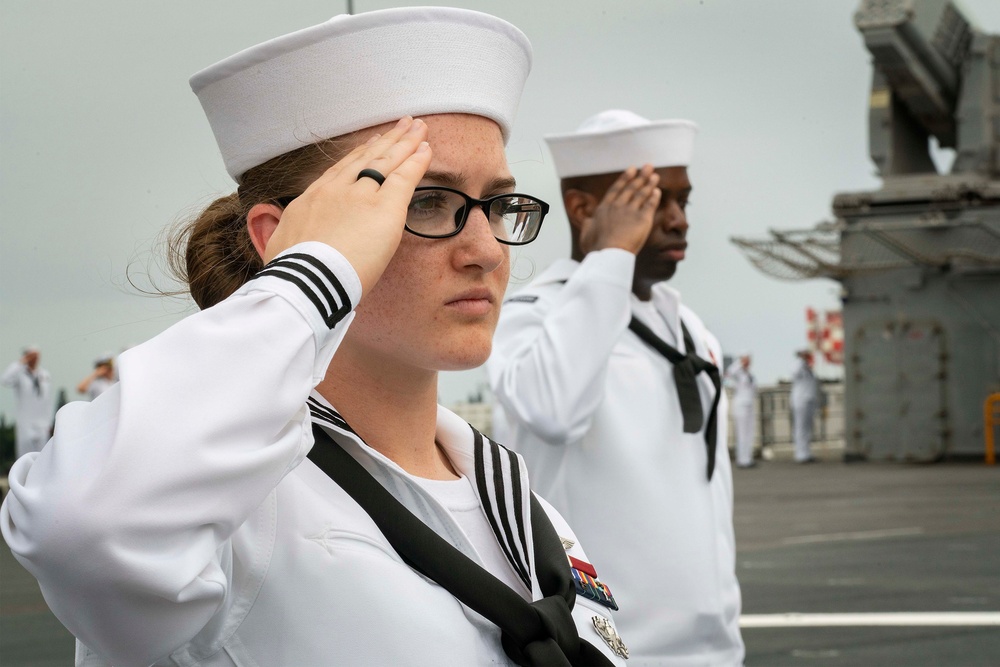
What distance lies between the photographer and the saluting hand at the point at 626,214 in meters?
3.56

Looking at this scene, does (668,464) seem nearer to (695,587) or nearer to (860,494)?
(695,587)

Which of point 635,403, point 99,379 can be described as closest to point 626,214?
point 635,403

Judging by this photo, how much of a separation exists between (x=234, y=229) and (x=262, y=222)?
0.16 meters

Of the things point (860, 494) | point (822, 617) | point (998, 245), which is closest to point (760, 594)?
point (822, 617)

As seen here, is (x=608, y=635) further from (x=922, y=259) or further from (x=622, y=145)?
(x=922, y=259)

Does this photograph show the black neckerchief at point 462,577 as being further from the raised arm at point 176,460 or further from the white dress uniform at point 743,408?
the white dress uniform at point 743,408

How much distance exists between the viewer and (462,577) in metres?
1.46

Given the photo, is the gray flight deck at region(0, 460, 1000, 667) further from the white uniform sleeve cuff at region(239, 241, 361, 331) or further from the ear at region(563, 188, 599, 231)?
the white uniform sleeve cuff at region(239, 241, 361, 331)

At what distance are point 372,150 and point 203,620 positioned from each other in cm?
54

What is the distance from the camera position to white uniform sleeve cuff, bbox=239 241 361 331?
1273 mm

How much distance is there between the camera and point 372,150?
147cm

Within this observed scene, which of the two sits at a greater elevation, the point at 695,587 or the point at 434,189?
the point at 434,189

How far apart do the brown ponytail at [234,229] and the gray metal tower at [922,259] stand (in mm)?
17872

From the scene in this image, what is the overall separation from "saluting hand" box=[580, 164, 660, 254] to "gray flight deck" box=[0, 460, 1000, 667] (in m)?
1.08
